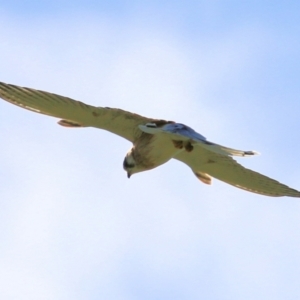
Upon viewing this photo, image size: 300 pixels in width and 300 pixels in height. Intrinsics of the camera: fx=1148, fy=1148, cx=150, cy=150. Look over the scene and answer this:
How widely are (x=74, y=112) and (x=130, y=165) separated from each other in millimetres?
1464

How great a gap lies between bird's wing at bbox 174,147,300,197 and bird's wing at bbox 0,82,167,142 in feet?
2.84

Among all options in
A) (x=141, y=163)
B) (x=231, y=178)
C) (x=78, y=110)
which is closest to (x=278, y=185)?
(x=231, y=178)

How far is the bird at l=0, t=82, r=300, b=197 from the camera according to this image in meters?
12.3

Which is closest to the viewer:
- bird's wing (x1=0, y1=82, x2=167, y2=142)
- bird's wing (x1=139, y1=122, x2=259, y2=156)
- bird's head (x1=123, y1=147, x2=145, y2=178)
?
bird's wing (x1=139, y1=122, x2=259, y2=156)

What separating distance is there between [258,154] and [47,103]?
7.66 ft

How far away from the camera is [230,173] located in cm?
1390

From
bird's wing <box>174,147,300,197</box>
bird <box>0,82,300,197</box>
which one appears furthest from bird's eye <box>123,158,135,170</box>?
bird's wing <box>174,147,300,197</box>

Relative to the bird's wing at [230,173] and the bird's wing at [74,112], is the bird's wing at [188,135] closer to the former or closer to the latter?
the bird's wing at [74,112]

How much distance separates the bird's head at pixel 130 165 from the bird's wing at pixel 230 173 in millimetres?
486

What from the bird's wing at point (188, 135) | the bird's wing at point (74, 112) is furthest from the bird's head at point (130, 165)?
the bird's wing at point (188, 135)

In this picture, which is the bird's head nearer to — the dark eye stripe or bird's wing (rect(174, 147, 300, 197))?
the dark eye stripe

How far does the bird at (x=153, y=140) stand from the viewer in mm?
12305

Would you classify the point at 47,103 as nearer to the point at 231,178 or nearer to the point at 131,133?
the point at 131,133

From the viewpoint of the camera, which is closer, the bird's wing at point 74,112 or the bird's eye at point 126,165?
the bird's wing at point 74,112
